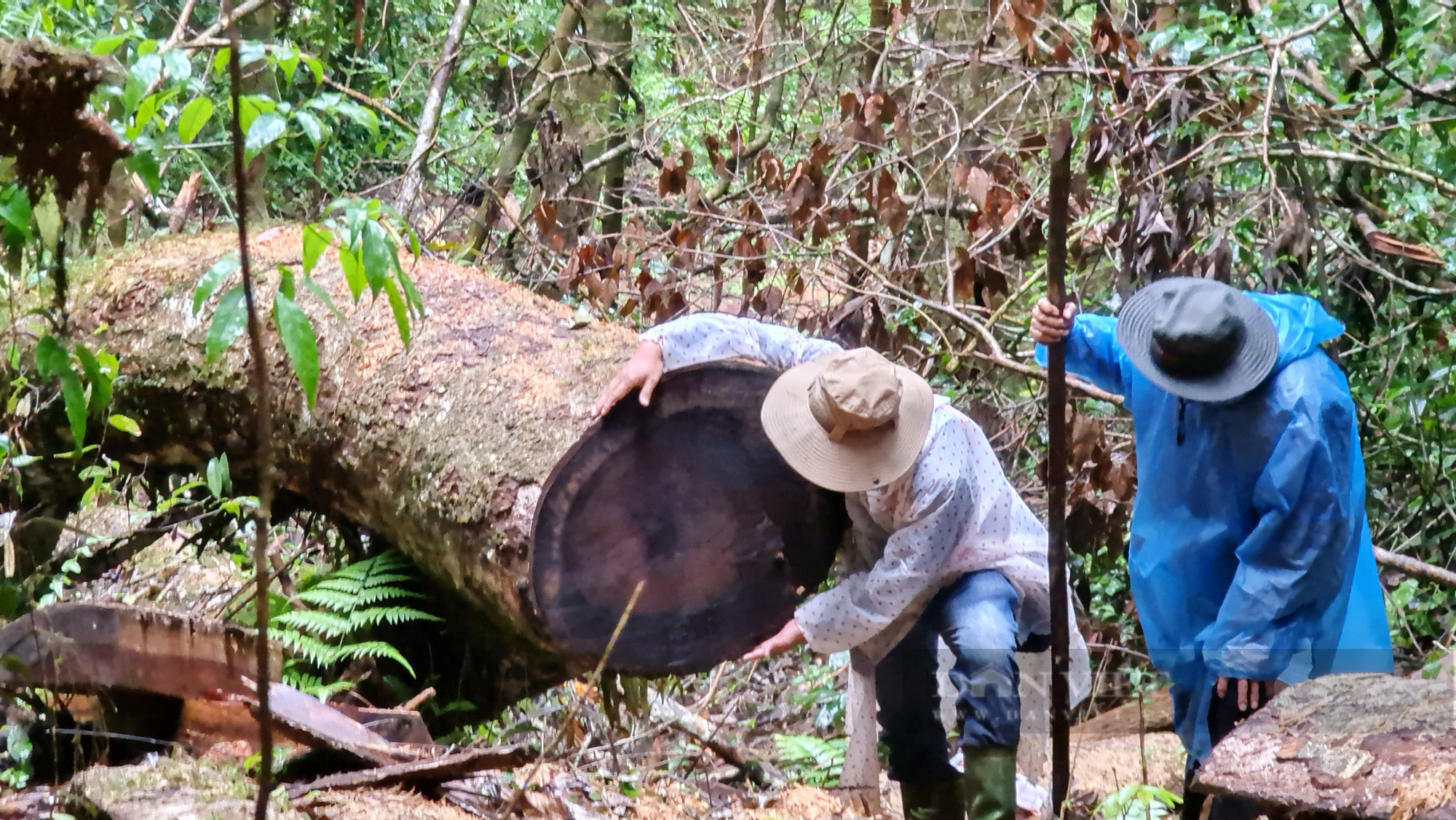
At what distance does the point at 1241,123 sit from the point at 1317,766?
9.27 feet

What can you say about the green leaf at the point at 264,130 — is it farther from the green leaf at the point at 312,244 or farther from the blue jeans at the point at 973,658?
the blue jeans at the point at 973,658

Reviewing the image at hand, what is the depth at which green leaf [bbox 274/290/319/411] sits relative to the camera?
166 cm

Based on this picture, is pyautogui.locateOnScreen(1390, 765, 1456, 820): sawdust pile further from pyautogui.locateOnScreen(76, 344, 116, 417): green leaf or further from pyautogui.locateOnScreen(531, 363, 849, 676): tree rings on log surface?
pyautogui.locateOnScreen(76, 344, 116, 417): green leaf

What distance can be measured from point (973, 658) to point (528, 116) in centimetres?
465

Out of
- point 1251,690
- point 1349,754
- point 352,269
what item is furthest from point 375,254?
point 1251,690

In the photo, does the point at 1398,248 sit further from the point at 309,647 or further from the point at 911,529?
the point at 309,647

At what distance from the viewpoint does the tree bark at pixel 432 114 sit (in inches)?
225

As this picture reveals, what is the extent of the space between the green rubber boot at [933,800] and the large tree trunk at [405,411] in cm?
103

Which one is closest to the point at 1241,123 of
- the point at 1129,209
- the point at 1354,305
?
the point at 1129,209

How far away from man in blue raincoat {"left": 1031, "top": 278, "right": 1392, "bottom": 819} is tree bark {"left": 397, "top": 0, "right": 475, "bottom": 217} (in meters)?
3.62

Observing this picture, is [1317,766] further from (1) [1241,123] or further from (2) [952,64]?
(2) [952,64]

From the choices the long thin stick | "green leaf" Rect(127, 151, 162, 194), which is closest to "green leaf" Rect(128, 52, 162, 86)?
"green leaf" Rect(127, 151, 162, 194)

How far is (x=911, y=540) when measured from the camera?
2.75 meters

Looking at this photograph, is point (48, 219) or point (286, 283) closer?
point (286, 283)
